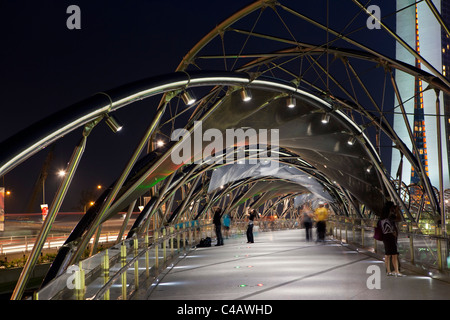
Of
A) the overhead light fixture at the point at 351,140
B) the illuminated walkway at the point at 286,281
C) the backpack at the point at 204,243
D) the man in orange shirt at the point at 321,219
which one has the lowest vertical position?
the illuminated walkway at the point at 286,281

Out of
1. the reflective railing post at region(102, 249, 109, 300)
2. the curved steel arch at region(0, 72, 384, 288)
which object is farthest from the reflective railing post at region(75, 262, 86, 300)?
the curved steel arch at region(0, 72, 384, 288)

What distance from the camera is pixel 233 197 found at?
6406 cm

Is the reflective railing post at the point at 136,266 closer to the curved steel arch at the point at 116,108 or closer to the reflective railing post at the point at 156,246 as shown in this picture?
the reflective railing post at the point at 156,246

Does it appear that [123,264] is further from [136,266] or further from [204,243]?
[204,243]

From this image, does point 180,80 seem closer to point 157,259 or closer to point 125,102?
point 125,102

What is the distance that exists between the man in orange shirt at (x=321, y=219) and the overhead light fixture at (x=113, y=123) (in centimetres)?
1529

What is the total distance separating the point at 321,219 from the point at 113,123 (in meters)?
16.3

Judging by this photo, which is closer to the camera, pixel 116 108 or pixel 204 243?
pixel 116 108

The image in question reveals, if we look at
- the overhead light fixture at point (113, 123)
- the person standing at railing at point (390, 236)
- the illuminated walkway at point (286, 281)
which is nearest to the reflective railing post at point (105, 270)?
the illuminated walkway at point (286, 281)

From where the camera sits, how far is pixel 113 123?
10.1 meters

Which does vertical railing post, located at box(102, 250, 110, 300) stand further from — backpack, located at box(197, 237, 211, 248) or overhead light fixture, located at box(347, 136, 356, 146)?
overhead light fixture, located at box(347, 136, 356, 146)

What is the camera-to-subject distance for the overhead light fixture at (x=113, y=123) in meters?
10.1

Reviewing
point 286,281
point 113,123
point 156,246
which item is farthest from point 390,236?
point 113,123

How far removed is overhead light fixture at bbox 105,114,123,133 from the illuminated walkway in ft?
10.5
